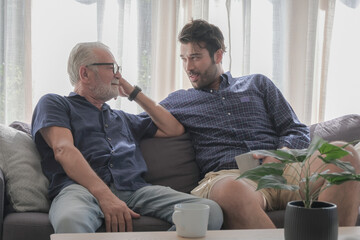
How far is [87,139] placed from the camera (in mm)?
2221

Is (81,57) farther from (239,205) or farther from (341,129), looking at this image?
(341,129)

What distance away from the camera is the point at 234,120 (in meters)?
2.58

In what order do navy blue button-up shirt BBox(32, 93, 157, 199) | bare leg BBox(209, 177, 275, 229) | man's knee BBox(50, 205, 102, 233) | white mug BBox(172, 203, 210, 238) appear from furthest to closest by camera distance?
navy blue button-up shirt BBox(32, 93, 157, 199) < bare leg BBox(209, 177, 275, 229) < man's knee BBox(50, 205, 102, 233) < white mug BBox(172, 203, 210, 238)

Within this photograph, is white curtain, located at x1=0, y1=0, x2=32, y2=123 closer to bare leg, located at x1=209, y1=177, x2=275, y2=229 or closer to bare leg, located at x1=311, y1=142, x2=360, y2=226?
bare leg, located at x1=209, y1=177, x2=275, y2=229

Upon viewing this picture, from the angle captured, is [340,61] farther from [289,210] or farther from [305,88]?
[289,210]

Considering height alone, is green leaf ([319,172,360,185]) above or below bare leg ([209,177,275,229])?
above

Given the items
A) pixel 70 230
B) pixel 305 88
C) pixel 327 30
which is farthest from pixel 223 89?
pixel 70 230

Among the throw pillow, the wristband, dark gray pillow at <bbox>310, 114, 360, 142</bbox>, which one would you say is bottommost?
the throw pillow

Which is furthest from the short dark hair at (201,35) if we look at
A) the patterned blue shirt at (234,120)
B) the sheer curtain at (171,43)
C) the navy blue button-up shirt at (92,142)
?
the navy blue button-up shirt at (92,142)

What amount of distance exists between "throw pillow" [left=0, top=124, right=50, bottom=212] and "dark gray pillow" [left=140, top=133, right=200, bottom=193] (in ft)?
1.78

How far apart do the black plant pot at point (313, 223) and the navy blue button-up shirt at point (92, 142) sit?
108cm

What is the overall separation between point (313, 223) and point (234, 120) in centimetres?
144

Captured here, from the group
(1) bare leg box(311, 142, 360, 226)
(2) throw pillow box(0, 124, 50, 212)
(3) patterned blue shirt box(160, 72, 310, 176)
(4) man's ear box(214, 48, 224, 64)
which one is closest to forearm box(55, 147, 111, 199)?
(2) throw pillow box(0, 124, 50, 212)

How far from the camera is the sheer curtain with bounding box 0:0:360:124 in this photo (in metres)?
2.80
